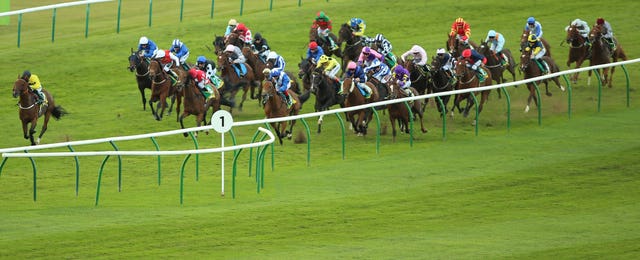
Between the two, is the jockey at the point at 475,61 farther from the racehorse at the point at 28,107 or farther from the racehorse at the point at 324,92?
the racehorse at the point at 28,107

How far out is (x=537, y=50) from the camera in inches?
1286

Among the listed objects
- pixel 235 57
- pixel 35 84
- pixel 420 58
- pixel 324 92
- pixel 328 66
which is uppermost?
pixel 235 57

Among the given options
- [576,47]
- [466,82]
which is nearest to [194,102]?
[466,82]

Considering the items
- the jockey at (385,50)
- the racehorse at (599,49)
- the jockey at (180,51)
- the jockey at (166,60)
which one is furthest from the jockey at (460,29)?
the jockey at (166,60)

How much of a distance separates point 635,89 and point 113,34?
14.6 metres

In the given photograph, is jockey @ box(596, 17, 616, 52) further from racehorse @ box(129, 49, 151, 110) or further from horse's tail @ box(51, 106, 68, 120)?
horse's tail @ box(51, 106, 68, 120)

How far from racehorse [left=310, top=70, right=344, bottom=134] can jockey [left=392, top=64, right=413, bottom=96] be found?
128 centimetres

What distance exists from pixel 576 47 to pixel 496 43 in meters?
3.09

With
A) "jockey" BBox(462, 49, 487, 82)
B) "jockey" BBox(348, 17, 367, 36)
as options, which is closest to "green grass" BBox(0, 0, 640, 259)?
"jockey" BBox(462, 49, 487, 82)

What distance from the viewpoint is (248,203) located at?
22.9 meters

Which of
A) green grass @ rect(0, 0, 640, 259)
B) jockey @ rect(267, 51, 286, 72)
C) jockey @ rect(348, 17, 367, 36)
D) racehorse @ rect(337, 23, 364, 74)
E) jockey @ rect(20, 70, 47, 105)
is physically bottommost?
green grass @ rect(0, 0, 640, 259)

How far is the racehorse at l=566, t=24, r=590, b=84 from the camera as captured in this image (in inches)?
1380

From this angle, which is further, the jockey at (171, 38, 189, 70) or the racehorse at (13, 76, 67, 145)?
the jockey at (171, 38, 189, 70)

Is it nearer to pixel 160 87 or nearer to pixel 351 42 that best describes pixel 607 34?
pixel 351 42
